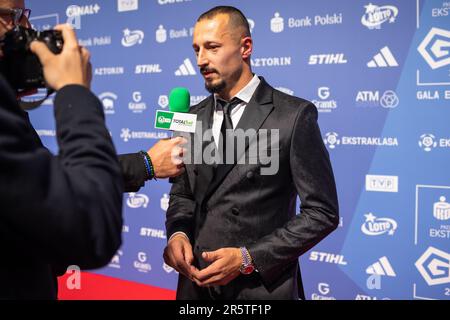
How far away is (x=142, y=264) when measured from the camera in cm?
362

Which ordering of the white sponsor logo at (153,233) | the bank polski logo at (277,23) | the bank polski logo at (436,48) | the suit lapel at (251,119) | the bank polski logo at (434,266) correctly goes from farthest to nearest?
1. the white sponsor logo at (153,233)
2. the bank polski logo at (277,23)
3. the bank polski logo at (434,266)
4. the bank polski logo at (436,48)
5. the suit lapel at (251,119)

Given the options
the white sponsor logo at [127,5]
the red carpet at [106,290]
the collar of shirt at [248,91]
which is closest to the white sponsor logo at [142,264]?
the red carpet at [106,290]

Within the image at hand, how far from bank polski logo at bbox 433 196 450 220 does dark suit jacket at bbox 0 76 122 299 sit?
2.26 m

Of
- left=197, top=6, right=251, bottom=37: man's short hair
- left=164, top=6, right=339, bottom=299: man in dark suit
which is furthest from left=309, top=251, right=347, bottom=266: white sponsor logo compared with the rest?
left=197, top=6, right=251, bottom=37: man's short hair

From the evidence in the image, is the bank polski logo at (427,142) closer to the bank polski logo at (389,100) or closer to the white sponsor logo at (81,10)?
the bank polski logo at (389,100)

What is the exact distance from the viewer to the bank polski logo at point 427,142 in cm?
249

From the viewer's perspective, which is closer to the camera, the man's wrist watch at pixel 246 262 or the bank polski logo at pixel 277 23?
the man's wrist watch at pixel 246 262

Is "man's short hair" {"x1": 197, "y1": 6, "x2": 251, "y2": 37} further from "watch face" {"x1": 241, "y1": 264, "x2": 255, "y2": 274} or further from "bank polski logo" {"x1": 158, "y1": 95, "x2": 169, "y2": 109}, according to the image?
"bank polski logo" {"x1": 158, "y1": 95, "x2": 169, "y2": 109}

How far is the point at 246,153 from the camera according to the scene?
1.64 meters

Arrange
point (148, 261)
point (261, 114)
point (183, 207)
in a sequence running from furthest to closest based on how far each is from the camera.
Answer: point (148, 261)
point (183, 207)
point (261, 114)

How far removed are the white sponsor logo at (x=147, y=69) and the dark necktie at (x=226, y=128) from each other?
6.04 feet

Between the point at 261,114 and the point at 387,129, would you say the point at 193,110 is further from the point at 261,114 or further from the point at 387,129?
the point at 387,129
